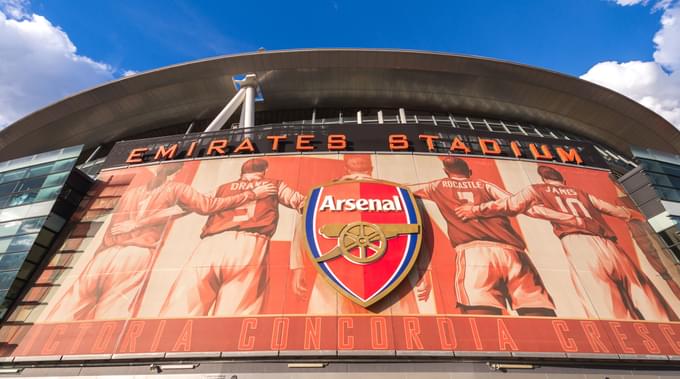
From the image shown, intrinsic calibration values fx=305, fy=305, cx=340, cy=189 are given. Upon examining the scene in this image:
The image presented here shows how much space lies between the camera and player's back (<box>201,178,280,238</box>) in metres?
17.7

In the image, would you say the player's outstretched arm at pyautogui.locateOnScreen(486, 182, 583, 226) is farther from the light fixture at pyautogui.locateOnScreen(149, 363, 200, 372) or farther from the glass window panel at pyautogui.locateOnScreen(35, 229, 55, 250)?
the glass window panel at pyautogui.locateOnScreen(35, 229, 55, 250)

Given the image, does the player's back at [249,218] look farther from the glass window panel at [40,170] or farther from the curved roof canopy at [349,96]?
the curved roof canopy at [349,96]

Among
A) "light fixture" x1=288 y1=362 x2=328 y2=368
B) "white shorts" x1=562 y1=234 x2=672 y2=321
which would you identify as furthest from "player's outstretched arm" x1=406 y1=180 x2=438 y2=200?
"light fixture" x1=288 y1=362 x2=328 y2=368

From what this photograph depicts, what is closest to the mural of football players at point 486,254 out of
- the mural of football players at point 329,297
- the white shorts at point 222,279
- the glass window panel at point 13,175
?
the mural of football players at point 329,297

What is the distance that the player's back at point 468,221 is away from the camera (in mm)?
17359

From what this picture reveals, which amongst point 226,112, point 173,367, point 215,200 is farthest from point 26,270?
point 226,112

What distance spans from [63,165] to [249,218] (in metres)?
14.5

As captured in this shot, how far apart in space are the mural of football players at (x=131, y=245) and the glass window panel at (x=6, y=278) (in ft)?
11.0

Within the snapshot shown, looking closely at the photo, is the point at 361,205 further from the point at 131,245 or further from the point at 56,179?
the point at 56,179

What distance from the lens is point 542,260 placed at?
662 inches

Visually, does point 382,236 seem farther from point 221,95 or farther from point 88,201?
point 221,95

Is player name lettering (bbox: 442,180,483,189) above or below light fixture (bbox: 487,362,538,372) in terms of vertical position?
above

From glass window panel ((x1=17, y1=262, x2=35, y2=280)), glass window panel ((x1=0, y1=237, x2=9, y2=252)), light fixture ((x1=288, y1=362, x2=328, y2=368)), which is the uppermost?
glass window panel ((x1=0, y1=237, x2=9, y2=252))

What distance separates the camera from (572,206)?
19.5m
